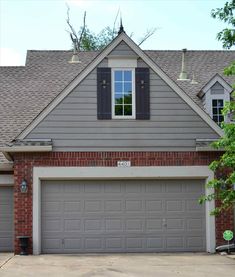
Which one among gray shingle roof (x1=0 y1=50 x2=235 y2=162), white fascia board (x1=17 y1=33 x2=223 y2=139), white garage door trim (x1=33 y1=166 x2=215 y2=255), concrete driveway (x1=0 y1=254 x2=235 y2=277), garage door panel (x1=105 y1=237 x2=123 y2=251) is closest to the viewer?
concrete driveway (x1=0 y1=254 x2=235 y2=277)

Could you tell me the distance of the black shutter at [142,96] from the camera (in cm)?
1764

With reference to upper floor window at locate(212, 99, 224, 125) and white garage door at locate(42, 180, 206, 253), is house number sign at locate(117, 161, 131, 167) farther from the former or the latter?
upper floor window at locate(212, 99, 224, 125)

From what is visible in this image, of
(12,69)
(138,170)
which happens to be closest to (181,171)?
(138,170)

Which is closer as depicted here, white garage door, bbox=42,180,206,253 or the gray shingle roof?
white garage door, bbox=42,180,206,253

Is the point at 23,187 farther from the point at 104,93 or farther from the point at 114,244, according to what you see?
the point at 104,93

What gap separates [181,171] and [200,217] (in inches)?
60.8

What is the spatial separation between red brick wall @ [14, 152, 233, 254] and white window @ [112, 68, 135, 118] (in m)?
1.28

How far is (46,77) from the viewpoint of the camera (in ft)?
77.2

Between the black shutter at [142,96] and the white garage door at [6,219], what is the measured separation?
4.84 metres

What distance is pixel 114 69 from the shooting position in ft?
57.9

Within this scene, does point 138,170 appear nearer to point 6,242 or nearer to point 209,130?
point 209,130

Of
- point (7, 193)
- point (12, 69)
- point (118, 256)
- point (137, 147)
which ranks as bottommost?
point (118, 256)

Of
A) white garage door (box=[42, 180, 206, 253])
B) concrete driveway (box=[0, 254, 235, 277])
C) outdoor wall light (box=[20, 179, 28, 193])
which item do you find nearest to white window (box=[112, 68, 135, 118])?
white garage door (box=[42, 180, 206, 253])

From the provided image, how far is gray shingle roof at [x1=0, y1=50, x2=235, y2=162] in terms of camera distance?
20.6m
